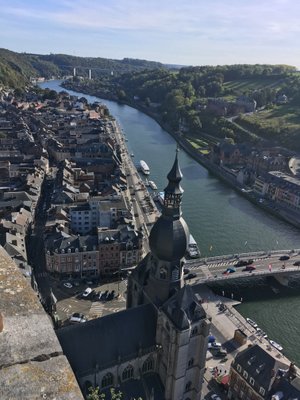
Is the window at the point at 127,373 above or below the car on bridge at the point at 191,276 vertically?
above

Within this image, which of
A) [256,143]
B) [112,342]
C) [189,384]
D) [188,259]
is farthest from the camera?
[256,143]

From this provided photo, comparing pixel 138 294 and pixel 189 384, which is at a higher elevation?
pixel 138 294

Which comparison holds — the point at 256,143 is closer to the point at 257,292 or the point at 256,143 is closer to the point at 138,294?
the point at 257,292

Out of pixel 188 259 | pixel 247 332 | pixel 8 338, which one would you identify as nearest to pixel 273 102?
pixel 188 259

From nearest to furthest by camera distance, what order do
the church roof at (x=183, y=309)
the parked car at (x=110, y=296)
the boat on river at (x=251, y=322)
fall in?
the church roof at (x=183, y=309), the boat on river at (x=251, y=322), the parked car at (x=110, y=296)

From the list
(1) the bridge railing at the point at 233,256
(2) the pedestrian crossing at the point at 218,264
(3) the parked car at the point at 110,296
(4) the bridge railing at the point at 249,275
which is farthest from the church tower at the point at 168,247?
(1) the bridge railing at the point at 233,256

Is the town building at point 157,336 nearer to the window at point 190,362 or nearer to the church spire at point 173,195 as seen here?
the church spire at point 173,195

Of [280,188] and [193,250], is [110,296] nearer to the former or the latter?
[193,250]
